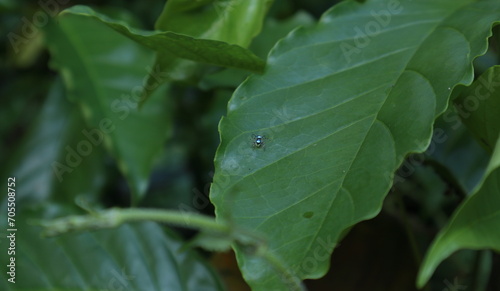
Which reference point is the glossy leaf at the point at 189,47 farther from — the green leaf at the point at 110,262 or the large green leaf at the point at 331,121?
the green leaf at the point at 110,262

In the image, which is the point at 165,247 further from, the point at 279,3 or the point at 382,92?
the point at 279,3

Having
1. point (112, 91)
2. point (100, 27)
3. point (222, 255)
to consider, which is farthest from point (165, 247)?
point (100, 27)

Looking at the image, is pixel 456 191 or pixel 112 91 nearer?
pixel 456 191

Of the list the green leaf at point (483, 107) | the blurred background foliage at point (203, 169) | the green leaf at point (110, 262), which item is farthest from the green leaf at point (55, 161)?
the green leaf at point (483, 107)

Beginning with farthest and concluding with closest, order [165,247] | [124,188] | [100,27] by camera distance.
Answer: [124,188], [100,27], [165,247]

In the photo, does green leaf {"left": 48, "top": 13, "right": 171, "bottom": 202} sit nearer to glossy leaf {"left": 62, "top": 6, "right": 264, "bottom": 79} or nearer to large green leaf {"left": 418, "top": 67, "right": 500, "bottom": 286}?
glossy leaf {"left": 62, "top": 6, "right": 264, "bottom": 79}

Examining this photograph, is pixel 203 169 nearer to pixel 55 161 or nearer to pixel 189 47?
pixel 55 161
